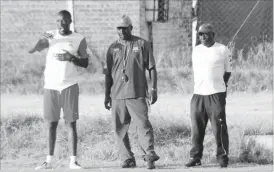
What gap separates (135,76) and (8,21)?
7.12 metres

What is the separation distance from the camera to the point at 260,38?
14703mm

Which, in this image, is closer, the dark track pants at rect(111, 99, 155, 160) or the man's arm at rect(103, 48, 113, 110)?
the dark track pants at rect(111, 99, 155, 160)

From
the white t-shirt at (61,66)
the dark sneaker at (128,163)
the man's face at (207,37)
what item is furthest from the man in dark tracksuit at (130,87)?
the man's face at (207,37)

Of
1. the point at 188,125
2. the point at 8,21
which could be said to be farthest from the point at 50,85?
the point at 8,21

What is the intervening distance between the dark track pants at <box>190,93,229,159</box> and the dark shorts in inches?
57.6

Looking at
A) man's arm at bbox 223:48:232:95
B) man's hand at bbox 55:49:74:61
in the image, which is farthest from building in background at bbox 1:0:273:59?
man's hand at bbox 55:49:74:61

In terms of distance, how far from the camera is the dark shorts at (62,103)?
261 inches

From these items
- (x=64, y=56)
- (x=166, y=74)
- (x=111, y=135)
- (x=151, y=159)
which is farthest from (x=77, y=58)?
(x=166, y=74)

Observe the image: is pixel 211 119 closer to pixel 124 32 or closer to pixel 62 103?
pixel 124 32

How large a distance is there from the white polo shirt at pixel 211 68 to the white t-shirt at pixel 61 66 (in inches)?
58.4

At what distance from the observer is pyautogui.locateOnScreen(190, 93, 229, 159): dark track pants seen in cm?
674

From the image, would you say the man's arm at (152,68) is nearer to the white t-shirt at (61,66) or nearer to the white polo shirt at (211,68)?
the white polo shirt at (211,68)

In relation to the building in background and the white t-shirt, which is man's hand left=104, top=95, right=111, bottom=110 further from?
the building in background

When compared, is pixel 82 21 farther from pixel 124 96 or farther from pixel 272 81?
pixel 124 96
